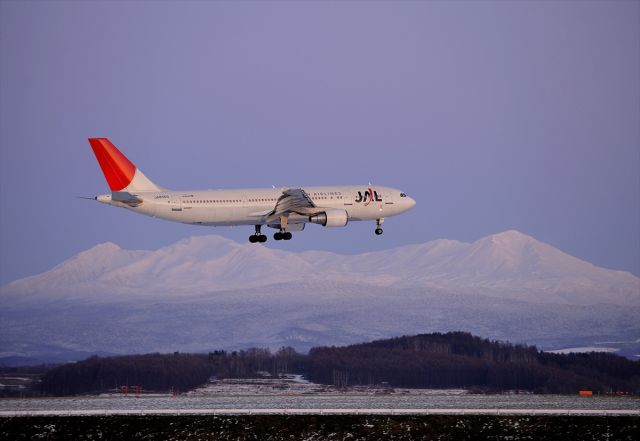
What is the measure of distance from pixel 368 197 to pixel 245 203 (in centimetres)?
1148

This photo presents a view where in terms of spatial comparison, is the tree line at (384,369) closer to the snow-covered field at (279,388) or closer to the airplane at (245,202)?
the snow-covered field at (279,388)

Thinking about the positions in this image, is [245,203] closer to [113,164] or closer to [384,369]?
[113,164]

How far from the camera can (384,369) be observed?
152500 mm

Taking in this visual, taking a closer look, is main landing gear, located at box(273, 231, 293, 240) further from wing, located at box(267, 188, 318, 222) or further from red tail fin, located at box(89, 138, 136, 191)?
red tail fin, located at box(89, 138, 136, 191)

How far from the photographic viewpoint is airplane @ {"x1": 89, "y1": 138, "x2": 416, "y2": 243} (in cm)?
11194

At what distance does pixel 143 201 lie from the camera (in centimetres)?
11169

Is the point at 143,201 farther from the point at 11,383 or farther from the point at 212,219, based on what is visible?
the point at 11,383

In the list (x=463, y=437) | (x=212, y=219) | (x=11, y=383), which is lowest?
(x=463, y=437)

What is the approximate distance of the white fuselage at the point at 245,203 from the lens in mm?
111938

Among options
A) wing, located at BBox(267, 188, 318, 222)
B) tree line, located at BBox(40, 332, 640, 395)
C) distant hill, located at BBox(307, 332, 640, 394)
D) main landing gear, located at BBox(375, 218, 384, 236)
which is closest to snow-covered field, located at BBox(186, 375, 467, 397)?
tree line, located at BBox(40, 332, 640, 395)

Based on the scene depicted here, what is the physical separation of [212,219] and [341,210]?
38.2 feet

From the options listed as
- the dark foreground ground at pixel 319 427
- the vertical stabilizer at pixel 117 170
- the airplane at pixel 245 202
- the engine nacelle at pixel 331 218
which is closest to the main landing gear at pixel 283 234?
the airplane at pixel 245 202

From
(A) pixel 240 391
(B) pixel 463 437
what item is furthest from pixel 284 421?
(A) pixel 240 391

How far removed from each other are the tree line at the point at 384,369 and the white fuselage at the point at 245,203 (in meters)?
33.0
